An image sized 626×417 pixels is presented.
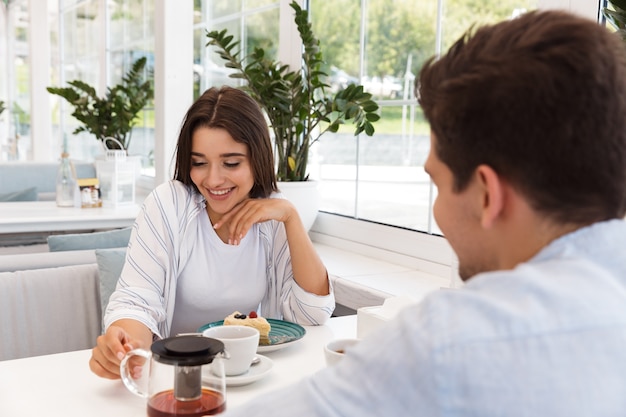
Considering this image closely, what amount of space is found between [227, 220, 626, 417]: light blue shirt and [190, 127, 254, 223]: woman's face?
4.12 feet

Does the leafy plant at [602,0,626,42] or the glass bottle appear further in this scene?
the glass bottle

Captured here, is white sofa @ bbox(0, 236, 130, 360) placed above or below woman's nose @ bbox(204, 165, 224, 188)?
below

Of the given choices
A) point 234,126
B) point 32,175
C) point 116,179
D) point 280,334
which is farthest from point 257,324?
point 32,175

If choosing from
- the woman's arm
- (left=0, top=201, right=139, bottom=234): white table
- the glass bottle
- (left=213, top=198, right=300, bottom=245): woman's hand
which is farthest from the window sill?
the glass bottle

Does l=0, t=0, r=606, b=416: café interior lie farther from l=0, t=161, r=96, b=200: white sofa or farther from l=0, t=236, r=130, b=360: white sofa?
l=0, t=161, r=96, b=200: white sofa

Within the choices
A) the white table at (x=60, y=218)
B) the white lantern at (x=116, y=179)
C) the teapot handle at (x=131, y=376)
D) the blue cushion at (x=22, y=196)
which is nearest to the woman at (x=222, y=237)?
the teapot handle at (x=131, y=376)

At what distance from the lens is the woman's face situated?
5.93 feet

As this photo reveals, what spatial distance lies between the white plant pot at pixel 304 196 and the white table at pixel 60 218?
0.97m

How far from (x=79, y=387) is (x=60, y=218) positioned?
225 centimetres

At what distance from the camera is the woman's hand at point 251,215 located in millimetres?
1773

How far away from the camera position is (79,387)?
1.24m

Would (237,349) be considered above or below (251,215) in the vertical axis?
below

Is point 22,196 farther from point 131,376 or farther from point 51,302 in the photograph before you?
point 131,376

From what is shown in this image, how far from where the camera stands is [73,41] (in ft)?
21.4
